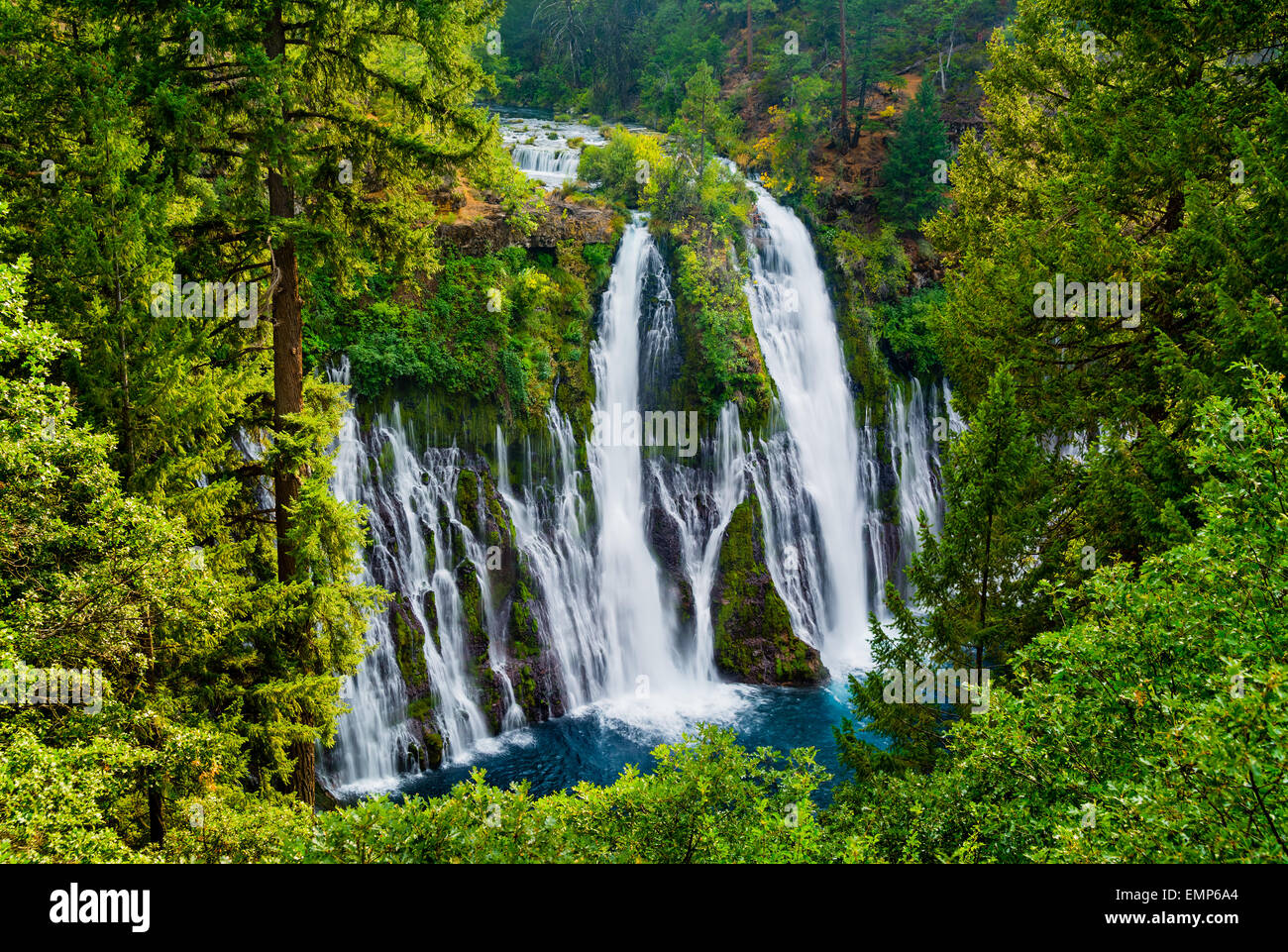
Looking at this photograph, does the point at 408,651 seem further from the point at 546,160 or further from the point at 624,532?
the point at 546,160

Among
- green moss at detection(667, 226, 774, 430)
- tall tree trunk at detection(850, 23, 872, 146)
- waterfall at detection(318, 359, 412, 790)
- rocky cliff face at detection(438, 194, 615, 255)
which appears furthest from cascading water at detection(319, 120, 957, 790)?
tall tree trunk at detection(850, 23, 872, 146)

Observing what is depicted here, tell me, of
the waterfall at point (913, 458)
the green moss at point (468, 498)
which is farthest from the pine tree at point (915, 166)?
the green moss at point (468, 498)

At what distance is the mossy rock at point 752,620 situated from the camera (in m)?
22.1

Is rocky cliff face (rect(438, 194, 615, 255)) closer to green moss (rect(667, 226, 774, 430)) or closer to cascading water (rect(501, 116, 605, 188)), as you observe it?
cascading water (rect(501, 116, 605, 188))

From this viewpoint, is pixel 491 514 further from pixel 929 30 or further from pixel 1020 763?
pixel 929 30

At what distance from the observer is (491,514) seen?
67.1 feet

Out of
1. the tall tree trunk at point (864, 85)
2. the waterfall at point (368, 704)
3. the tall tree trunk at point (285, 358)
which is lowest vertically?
the waterfall at point (368, 704)

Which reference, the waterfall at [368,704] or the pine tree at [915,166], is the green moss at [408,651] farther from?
the pine tree at [915,166]

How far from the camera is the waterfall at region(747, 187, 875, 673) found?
952 inches

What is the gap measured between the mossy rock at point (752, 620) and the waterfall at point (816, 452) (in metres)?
0.67

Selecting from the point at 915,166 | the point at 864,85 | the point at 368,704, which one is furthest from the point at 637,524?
the point at 864,85

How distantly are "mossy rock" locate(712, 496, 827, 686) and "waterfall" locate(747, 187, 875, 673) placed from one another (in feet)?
2.20
